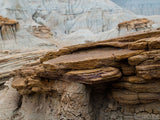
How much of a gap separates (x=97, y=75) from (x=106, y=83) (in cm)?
76

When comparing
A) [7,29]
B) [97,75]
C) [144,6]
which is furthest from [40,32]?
[144,6]

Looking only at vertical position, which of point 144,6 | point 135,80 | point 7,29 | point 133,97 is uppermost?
point 144,6

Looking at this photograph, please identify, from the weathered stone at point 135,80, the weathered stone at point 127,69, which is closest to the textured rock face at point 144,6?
the weathered stone at point 127,69

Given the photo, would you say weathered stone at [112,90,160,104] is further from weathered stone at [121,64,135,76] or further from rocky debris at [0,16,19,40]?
rocky debris at [0,16,19,40]

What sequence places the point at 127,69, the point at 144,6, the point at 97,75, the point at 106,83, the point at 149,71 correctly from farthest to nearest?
the point at 144,6 → the point at 106,83 → the point at 127,69 → the point at 97,75 → the point at 149,71

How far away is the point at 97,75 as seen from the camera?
3.29 meters

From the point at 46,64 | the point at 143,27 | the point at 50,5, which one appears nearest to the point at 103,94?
the point at 46,64

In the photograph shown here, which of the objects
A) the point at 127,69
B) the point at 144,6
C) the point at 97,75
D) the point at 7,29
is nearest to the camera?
the point at 97,75

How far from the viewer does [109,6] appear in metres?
42.7

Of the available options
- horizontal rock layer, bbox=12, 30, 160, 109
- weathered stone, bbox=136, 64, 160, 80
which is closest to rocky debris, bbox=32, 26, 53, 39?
horizontal rock layer, bbox=12, 30, 160, 109

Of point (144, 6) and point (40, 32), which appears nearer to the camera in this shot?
point (40, 32)

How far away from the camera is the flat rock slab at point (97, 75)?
3256 mm

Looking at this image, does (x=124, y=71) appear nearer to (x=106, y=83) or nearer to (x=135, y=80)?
(x=135, y=80)

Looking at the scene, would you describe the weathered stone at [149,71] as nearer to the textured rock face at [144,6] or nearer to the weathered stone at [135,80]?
the weathered stone at [135,80]
